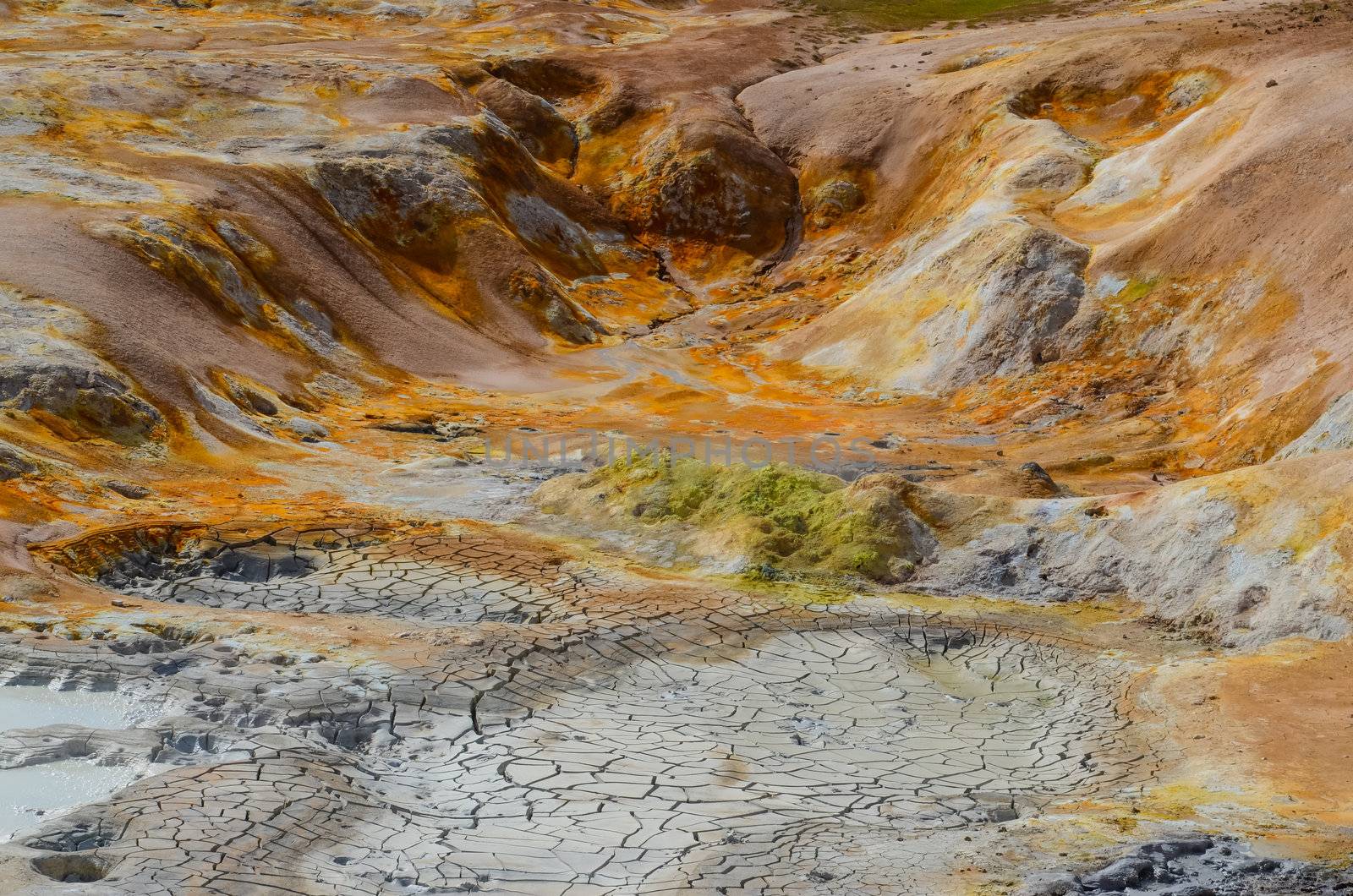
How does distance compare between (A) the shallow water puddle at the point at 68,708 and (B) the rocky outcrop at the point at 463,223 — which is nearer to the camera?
(A) the shallow water puddle at the point at 68,708

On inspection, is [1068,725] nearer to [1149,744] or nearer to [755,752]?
[1149,744]

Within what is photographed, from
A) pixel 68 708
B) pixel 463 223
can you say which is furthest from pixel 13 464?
pixel 463 223

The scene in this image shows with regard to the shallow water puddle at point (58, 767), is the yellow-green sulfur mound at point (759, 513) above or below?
below

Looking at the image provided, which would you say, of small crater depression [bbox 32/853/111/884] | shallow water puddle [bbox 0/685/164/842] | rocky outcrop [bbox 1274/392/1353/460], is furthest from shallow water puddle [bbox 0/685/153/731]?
rocky outcrop [bbox 1274/392/1353/460]

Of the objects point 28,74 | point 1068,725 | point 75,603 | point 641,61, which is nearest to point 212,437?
point 75,603

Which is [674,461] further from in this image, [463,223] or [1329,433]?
[463,223]

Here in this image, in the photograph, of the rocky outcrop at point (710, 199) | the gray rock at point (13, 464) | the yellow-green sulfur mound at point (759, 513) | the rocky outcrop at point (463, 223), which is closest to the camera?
the yellow-green sulfur mound at point (759, 513)

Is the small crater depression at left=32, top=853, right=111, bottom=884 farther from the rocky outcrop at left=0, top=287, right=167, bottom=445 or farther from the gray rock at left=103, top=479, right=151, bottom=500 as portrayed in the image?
the rocky outcrop at left=0, top=287, right=167, bottom=445

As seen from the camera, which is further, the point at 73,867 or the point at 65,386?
the point at 65,386

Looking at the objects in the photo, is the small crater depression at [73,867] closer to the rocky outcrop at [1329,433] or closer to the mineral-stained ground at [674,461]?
the mineral-stained ground at [674,461]

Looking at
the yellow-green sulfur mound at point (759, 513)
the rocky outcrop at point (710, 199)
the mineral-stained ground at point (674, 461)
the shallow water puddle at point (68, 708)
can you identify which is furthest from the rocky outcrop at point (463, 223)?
the shallow water puddle at point (68, 708)
